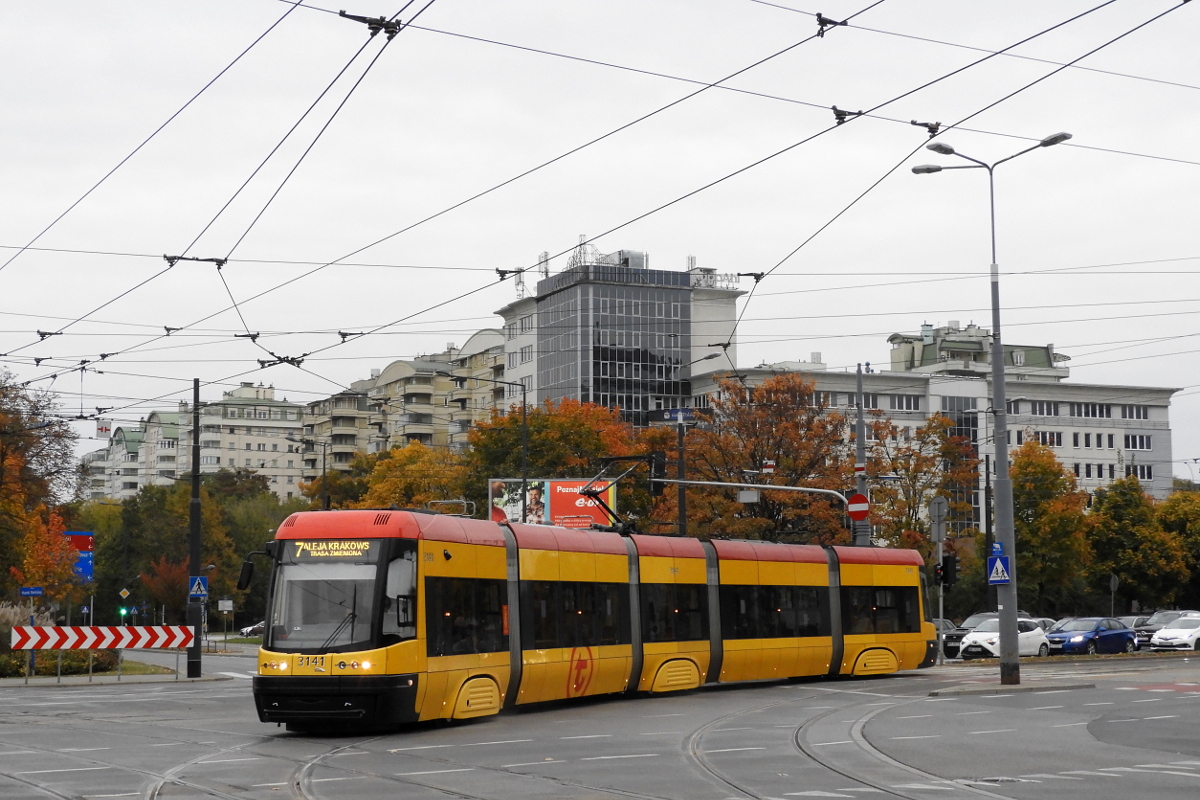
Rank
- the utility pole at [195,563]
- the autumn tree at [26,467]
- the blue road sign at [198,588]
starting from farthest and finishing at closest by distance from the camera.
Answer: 1. the autumn tree at [26,467]
2. the blue road sign at [198,588]
3. the utility pole at [195,563]

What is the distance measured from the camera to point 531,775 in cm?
1435

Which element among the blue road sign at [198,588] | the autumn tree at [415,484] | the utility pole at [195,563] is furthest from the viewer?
the autumn tree at [415,484]

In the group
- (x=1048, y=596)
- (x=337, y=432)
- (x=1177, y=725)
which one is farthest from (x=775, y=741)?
(x=337, y=432)

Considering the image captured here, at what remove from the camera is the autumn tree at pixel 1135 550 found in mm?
73000

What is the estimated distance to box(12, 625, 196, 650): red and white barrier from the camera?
31.9 meters

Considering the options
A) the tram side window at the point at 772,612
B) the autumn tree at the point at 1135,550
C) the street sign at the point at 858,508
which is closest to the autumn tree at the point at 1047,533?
the autumn tree at the point at 1135,550

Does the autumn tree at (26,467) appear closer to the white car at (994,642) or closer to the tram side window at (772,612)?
the tram side window at (772,612)

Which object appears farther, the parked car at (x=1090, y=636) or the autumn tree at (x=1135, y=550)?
the autumn tree at (x=1135, y=550)

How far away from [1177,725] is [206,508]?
8303 cm

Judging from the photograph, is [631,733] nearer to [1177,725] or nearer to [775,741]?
[775,741]

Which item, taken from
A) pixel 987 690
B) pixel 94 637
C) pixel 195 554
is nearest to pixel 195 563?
pixel 195 554

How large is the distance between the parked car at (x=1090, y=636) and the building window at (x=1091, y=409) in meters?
67.2

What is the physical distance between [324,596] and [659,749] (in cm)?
499

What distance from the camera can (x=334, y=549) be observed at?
773 inches
